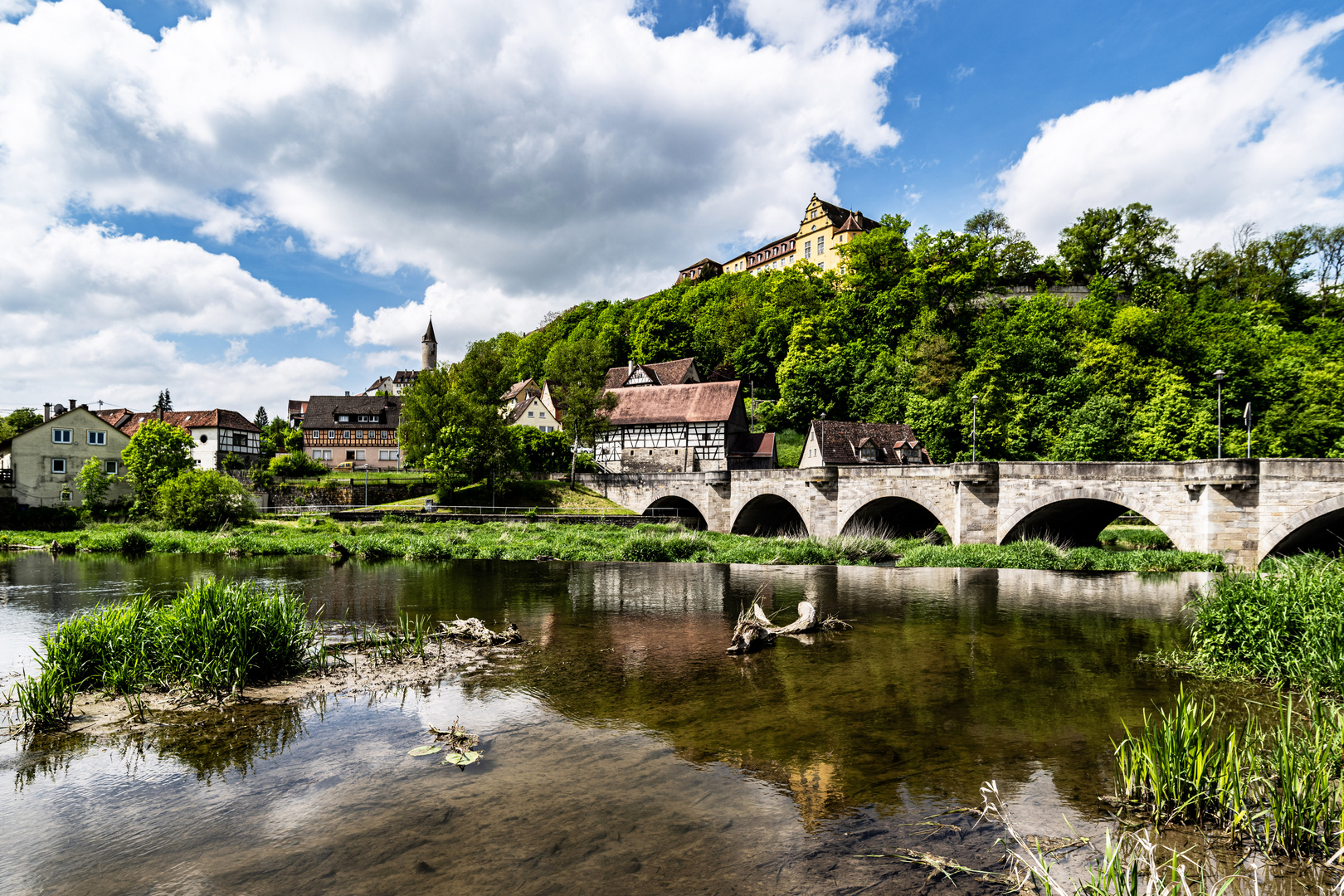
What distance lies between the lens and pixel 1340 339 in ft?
151

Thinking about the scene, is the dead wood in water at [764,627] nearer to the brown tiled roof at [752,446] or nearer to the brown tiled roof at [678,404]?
the brown tiled roof at [678,404]

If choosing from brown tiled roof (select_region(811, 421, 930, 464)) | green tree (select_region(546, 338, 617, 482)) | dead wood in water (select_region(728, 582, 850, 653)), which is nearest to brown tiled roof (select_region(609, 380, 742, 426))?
green tree (select_region(546, 338, 617, 482))

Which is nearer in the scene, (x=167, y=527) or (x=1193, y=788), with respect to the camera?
(x=1193, y=788)

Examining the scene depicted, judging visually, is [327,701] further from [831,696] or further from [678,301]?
[678,301]

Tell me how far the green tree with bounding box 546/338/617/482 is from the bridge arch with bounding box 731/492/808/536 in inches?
633

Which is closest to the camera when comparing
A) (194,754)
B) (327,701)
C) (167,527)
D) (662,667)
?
(194,754)

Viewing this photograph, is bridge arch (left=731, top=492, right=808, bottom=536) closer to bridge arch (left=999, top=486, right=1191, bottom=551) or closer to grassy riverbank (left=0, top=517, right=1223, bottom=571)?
grassy riverbank (left=0, top=517, right=1223, bottom=571)

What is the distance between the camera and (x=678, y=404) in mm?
54031

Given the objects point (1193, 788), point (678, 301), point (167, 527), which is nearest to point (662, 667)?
point (1193, 788)

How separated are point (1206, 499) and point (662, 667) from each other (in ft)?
69.6

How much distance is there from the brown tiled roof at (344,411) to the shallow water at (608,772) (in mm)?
64138

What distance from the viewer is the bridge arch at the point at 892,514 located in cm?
2933

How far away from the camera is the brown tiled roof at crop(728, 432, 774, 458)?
5328cm

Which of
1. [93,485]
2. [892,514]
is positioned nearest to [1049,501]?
[892,514]
